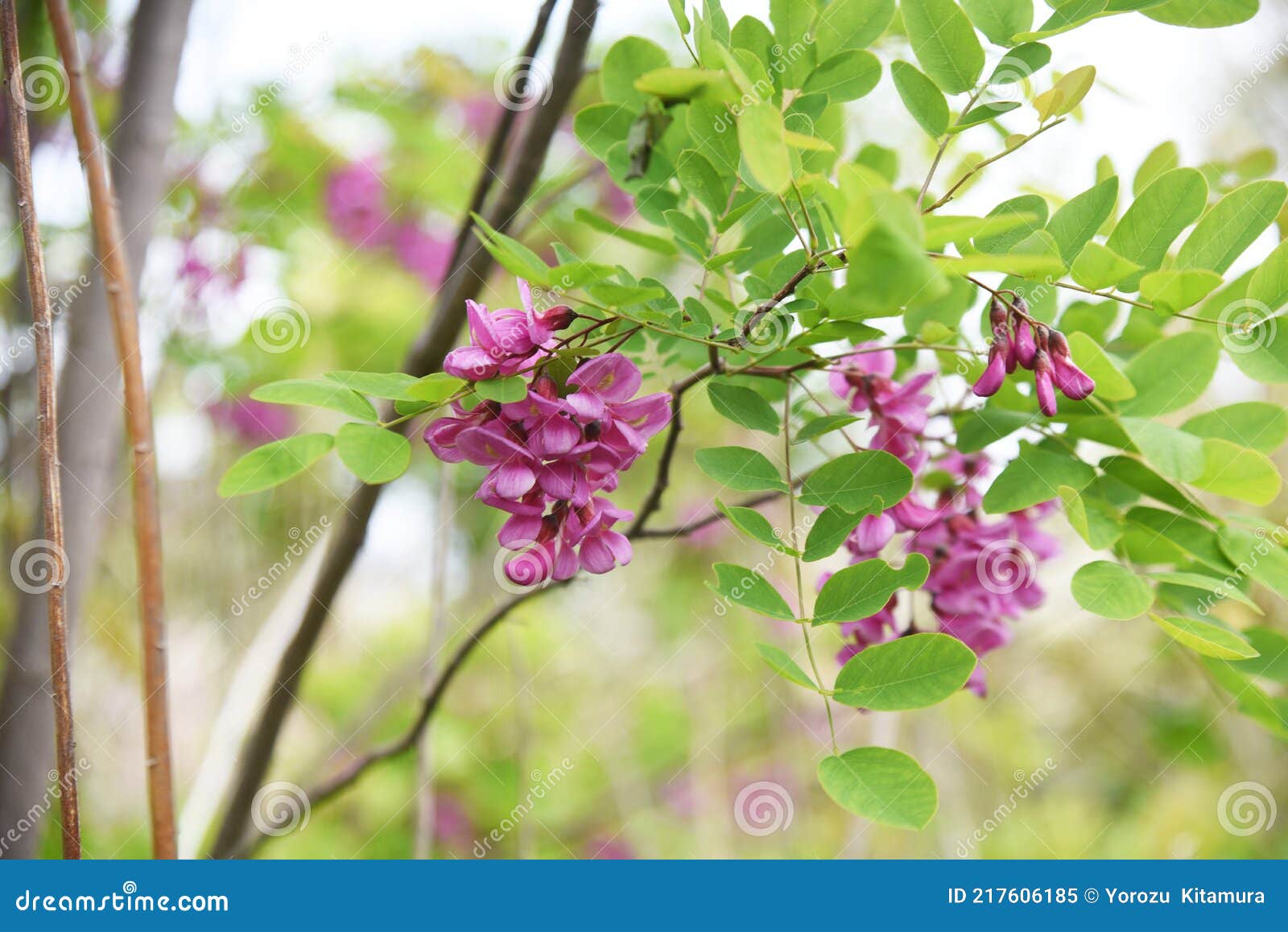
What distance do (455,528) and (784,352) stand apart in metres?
1.78

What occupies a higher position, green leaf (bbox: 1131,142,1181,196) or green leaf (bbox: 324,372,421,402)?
green leaf (bbox: 1131,142,1181,196)

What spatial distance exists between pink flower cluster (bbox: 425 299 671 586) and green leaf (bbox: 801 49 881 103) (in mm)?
252

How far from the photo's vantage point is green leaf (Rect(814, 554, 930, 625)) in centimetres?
57

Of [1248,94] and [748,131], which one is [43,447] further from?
[1248,94]

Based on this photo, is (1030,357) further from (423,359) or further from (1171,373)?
(423,359)

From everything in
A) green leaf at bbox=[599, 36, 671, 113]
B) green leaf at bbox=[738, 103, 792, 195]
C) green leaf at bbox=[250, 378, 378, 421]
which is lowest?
green leaf at bbox=[250, 378, 378, 421]

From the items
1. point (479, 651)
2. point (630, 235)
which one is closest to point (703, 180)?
point (630, 235)

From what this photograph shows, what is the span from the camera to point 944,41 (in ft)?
1.85

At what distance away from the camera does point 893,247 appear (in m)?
0.36

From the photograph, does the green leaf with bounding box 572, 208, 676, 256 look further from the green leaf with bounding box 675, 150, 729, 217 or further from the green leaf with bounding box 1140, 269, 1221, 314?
the green leaf with bounding box 1140, 269, 1221, 314

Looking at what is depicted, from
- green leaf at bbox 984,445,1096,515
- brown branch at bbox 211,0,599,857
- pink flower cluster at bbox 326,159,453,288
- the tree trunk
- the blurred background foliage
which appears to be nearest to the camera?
green leaf at bbox 984,445,1096,515

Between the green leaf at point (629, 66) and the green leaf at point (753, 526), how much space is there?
1.01ft

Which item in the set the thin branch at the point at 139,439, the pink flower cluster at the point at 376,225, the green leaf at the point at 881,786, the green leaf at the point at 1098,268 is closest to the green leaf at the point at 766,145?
the green leaf at the point at 1098,268

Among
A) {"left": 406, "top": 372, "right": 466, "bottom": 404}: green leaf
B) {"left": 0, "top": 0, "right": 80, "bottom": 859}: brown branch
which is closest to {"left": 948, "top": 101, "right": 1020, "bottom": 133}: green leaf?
{"left": 406, "top": 372, "right": 466, "bottom": 404}: green leaf
